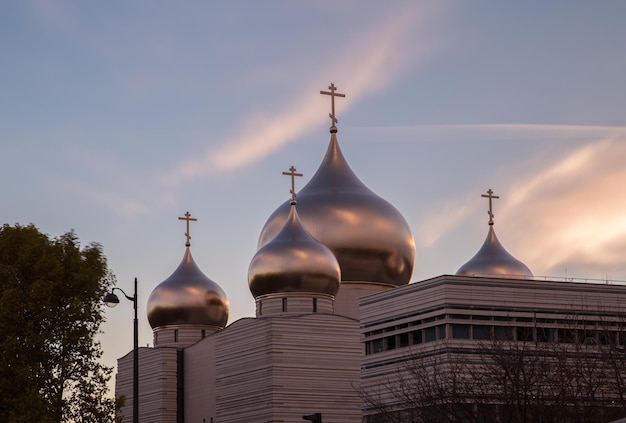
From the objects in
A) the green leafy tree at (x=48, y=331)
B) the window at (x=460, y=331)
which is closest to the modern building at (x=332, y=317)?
the window at (x=460, y=331)

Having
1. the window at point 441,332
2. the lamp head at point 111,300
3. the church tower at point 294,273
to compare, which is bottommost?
the lamp head at point 111,300

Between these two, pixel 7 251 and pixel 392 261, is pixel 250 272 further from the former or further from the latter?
pixel 7 251

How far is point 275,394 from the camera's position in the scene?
178ft

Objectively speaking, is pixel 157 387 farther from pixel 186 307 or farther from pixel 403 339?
pixel 403 339

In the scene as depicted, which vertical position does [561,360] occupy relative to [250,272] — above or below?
below

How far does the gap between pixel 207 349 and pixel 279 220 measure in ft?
23.6

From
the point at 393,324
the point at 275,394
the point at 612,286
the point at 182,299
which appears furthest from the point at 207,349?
the point at 612,286

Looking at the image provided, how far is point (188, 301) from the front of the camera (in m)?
67.4

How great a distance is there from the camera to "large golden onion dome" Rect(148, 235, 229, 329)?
67375mm

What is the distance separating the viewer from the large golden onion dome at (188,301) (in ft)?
221

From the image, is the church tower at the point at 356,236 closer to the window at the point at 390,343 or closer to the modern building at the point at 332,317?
the modern building at the point at 332,317

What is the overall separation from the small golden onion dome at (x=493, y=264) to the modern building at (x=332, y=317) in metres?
0.08

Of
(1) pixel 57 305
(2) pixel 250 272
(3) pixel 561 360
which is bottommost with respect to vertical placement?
(3) pixel 561 360

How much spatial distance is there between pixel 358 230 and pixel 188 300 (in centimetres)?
1123
